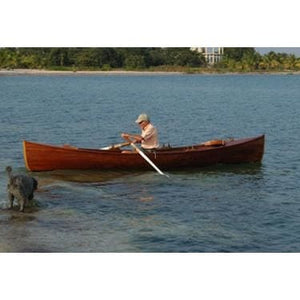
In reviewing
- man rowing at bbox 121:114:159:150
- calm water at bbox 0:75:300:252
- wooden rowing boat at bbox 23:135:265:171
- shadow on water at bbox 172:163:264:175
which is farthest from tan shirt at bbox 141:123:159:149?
shadow on water at bbox 172:163:264:175

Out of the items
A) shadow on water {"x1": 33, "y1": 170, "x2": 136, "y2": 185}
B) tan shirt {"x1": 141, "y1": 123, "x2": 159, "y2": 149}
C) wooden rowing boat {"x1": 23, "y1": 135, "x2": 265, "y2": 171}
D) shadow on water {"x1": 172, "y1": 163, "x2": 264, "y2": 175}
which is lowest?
shadow on water {"x1": 172, "y1": 163, "x2": 264, "y2": 175}

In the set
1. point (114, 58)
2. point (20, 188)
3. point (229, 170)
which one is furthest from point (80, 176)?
point (229, 170)

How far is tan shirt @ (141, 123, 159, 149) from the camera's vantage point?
12219mm

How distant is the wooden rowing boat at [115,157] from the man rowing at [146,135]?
0.20 metres

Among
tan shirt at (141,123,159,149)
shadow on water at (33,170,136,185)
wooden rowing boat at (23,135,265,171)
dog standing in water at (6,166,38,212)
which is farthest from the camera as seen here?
tan shirt at (141,123,159,149)

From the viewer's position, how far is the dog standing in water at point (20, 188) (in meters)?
9.05

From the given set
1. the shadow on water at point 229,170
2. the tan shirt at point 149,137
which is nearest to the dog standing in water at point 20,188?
the tan shirt at point 149,137

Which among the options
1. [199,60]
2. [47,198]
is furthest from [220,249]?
[199,60]

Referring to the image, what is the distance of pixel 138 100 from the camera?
3092 cm

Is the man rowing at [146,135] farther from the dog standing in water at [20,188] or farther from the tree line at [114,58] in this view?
the dog standing in water at [20,188]

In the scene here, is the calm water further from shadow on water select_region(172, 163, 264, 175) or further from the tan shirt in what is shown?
the tan shirt

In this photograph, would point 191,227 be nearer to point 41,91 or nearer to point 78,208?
point 78,208

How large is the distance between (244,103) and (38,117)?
12.3 metres

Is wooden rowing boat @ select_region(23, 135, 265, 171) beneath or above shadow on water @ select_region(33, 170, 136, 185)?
above
